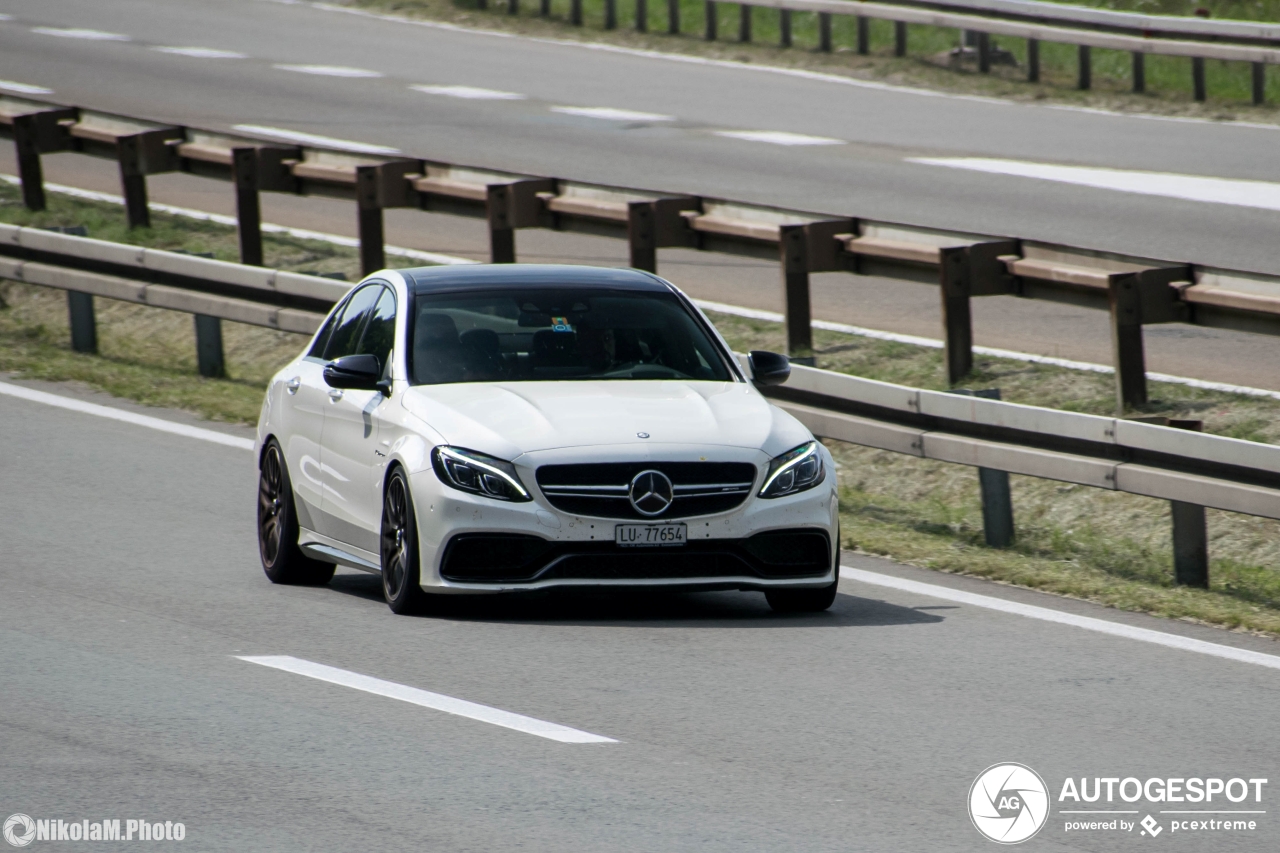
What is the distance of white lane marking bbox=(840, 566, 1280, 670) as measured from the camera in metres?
8.64

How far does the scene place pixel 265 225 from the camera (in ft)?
67.3

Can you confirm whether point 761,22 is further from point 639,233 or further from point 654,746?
point 654,746

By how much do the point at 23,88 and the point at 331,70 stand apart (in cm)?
441

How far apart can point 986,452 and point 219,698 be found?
448cm

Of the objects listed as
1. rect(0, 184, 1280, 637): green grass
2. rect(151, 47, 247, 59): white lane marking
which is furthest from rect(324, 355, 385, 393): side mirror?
rect(151, 47, 247, 59): white lane marking

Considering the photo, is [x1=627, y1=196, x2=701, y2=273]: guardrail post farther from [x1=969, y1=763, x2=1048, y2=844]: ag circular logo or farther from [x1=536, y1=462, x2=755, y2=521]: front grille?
[x1=969, y1=763, x2=1048, y2=844]: ag circular logo

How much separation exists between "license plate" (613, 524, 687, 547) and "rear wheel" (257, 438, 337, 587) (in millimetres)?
1948

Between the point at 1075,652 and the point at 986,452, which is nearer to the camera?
the point at 1075,652

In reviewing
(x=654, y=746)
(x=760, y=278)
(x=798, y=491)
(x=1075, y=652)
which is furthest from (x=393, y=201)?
(x=654, y=746)

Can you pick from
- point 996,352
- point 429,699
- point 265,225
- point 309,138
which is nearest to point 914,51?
point 309,138

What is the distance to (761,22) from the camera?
3588 centimetres

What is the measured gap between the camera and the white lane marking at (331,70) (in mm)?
31300

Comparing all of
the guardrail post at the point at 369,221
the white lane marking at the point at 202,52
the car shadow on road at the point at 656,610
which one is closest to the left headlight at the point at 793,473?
the car shadow on road at the point at 656,610

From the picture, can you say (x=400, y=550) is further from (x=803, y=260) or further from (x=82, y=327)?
(x=82, y=327)
